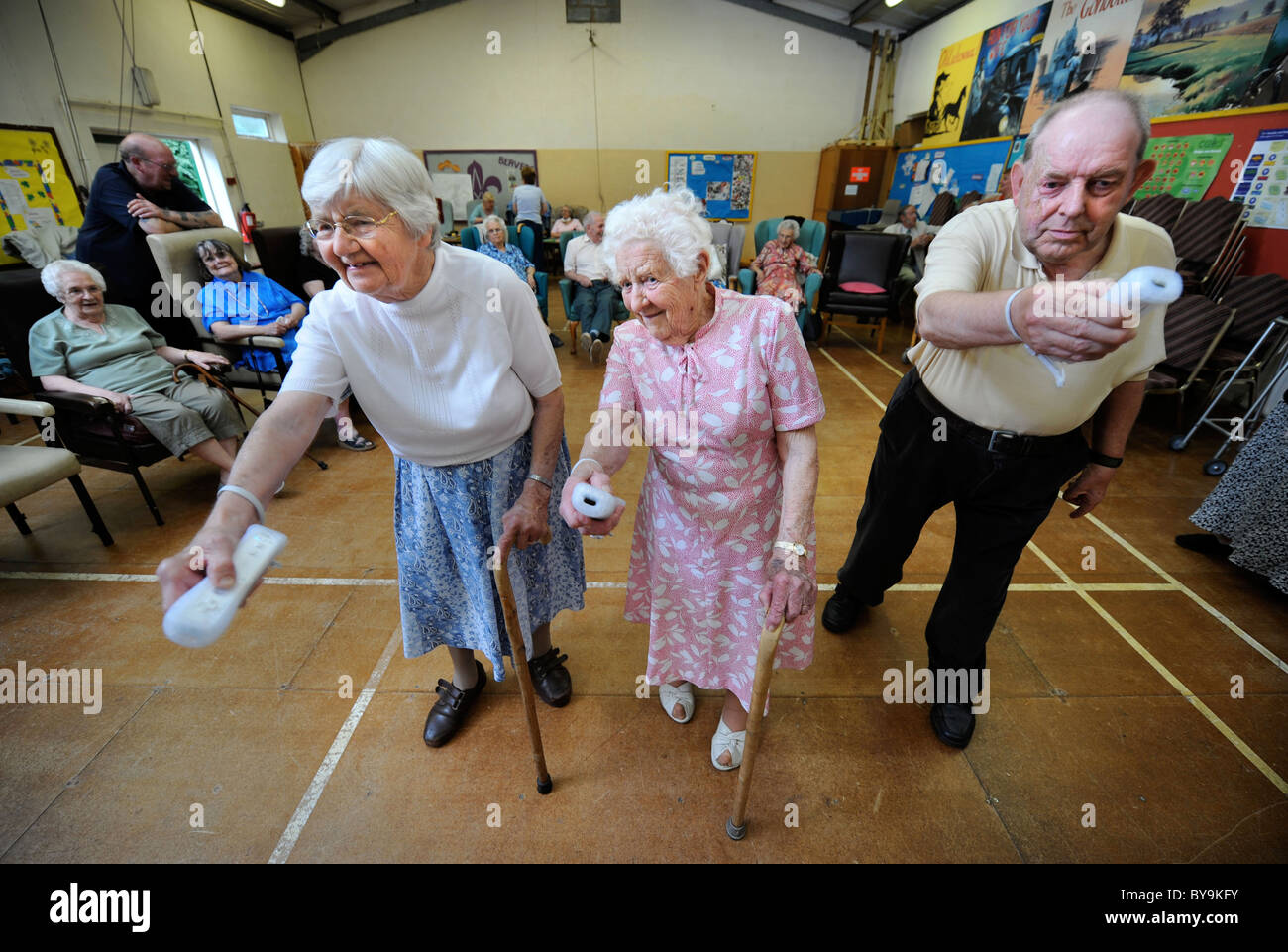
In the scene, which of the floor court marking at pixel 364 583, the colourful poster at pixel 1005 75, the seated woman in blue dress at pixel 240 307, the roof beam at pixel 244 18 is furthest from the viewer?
the roof beam at pixel 244 18

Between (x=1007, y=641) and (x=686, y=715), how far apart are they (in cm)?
147

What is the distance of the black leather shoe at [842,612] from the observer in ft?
7.86

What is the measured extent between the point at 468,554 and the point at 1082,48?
317 inches

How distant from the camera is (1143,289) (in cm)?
79

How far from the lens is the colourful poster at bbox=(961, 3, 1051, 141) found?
253 inches

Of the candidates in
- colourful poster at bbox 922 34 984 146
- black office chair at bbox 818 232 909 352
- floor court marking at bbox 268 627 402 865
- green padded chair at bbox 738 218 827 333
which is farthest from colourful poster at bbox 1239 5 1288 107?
floor court marking at bbox 268 627 402 865

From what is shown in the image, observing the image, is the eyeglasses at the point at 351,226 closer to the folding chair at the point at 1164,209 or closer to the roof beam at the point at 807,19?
the folding chair at the point at 1164,209

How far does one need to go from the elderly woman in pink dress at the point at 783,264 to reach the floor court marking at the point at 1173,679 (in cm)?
409

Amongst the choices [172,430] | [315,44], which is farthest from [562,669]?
[315,44]

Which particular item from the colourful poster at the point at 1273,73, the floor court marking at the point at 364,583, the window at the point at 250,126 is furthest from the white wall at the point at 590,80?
the floor court marking at the point at 364,583

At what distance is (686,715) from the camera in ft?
6.55

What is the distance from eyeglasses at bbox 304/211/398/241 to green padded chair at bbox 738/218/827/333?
534cm

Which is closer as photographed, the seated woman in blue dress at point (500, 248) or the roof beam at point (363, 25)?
the seated woman in blue dress at point (500, 248)

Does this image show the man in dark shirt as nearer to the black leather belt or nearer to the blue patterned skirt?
the blue patterned skirt
